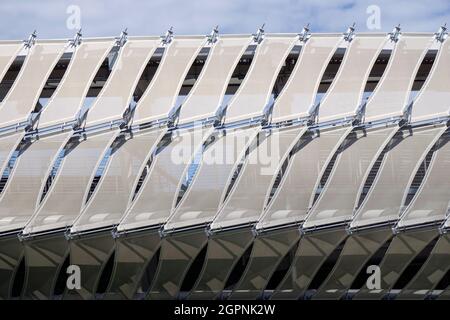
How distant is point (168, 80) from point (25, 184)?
532cm

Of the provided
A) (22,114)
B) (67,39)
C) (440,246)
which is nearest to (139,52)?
(67,39)

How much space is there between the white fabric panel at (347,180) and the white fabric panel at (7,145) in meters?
9.04

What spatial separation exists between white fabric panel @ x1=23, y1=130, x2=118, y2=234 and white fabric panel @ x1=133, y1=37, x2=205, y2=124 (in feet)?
3.99

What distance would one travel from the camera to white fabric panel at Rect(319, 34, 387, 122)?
26281 mm

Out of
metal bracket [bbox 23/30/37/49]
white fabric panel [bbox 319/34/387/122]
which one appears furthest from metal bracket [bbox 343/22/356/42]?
metal bracket [bbox 23/30/37/49]

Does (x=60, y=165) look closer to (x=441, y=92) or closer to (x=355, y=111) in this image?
(x=355, y=111)

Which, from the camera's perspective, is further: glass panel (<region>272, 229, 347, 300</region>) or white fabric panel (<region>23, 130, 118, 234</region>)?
glass panel (<region>272, 229, 347, 300</region>)

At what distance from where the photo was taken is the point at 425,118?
26.4 meters

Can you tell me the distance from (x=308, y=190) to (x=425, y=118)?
4.28 metres

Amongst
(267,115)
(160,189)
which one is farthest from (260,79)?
(160,189)

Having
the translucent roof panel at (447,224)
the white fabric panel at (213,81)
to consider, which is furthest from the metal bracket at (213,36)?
the translucent roof panel at (447,224)

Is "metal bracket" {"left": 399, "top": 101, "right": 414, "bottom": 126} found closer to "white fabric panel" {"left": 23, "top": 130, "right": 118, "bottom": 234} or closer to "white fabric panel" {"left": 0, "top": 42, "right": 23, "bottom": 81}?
"white fabric panel" {"left": 23, "top": 130, "right": 118, "bottom": 234}

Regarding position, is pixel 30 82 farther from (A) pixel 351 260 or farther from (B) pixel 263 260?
(A) pixel 351 260

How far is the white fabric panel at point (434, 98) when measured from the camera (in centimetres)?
2639
